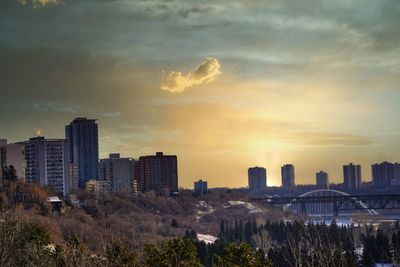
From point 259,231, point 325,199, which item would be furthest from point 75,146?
point 259,231

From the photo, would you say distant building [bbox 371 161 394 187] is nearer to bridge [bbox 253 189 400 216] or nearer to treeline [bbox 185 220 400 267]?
bridge [bbox 253 189 400 216]

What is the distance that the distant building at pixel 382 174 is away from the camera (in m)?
188

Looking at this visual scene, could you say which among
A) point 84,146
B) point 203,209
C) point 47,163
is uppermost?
point 84,146

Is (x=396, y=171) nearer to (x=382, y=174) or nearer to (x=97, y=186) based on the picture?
(x=382, y=174)

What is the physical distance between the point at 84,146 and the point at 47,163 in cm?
2944

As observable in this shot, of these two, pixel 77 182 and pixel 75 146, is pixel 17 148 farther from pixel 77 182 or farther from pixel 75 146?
pixel 75 146

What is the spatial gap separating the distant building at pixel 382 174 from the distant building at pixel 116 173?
96.7 metres

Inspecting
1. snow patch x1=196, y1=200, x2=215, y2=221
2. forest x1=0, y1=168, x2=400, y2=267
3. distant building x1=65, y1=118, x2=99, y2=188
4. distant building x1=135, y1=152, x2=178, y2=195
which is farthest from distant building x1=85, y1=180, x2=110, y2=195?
snow patch x1=196, y1=200, x2=215, y2=221

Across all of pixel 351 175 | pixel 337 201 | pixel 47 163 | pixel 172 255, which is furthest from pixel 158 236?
pixel 351 175

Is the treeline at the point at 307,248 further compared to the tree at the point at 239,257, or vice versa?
the treeline at the point at 307,248

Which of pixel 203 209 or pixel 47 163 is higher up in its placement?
pixel 47 163

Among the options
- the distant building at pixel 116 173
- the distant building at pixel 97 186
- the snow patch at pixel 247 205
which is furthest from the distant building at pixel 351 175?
the distant building at pixel 97 186

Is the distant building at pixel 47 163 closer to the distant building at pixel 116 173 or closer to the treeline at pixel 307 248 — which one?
the distant building at pixel 116 173

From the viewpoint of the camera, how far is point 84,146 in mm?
121062
